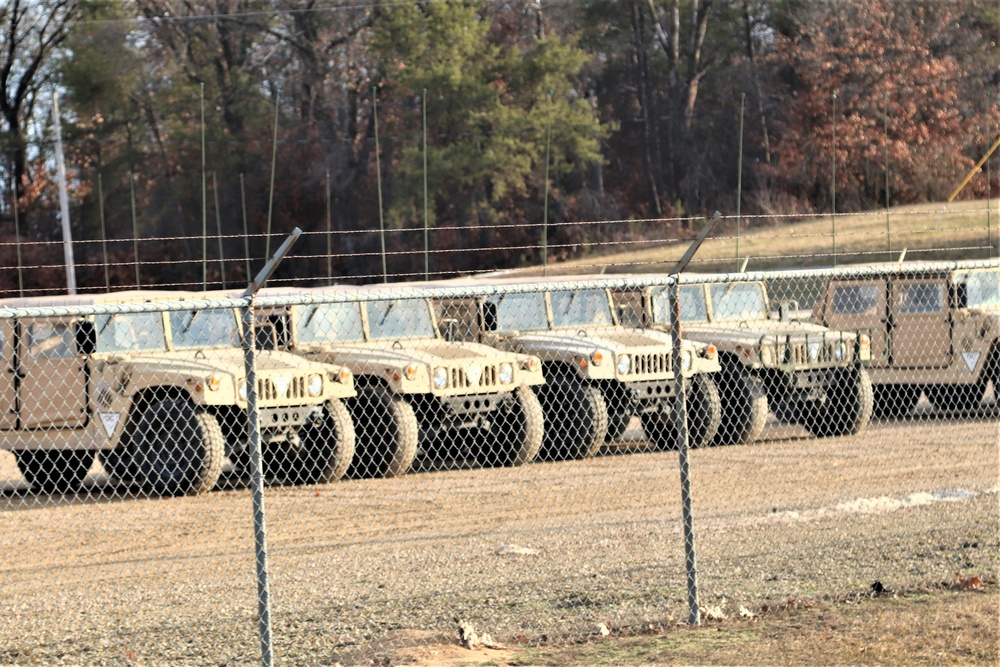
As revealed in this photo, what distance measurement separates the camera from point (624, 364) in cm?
1425

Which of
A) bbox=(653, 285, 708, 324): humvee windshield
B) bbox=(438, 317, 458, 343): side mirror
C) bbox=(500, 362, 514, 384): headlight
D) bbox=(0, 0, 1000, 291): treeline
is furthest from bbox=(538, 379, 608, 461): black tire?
bbox=(0, 0, 1000, 291): treeline

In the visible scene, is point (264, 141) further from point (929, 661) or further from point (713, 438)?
point (929, 661)

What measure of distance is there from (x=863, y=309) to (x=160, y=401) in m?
9.12

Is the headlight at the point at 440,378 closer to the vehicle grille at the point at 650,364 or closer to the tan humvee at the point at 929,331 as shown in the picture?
the vehicle grille at the point at 650,364

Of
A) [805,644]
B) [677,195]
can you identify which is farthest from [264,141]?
[805,644]

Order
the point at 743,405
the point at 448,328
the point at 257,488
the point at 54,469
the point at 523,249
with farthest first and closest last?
the point at 523,249 < the point at 448,328 < the point at 743,405 < the point at 54,469 < the point at 257,488

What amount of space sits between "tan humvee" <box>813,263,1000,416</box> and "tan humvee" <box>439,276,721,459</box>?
312 centimetres

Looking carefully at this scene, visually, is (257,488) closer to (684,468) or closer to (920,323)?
(684,468)

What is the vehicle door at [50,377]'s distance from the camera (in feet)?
41.0

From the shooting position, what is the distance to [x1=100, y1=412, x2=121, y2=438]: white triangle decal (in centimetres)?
1226

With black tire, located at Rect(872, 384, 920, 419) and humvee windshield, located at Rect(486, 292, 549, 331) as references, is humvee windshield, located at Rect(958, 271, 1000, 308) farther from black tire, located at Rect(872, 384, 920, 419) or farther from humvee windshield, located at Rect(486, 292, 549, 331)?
humvee windshield, located at Rect(486, 292, 549, 331)

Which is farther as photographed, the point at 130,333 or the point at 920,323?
the point at 920,323

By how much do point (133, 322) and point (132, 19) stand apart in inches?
1272

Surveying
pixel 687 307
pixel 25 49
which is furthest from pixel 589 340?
pixel 25 49
